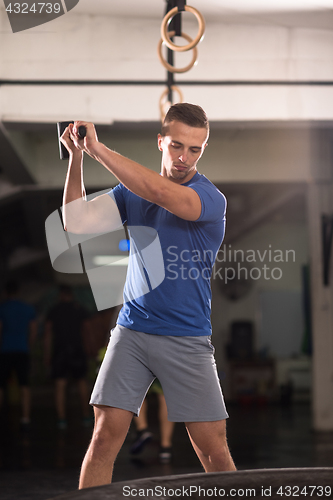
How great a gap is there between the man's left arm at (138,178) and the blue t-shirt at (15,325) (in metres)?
4.41

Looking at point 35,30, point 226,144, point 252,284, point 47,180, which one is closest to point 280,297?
point 252,284

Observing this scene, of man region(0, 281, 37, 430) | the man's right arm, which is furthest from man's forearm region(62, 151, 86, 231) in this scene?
man region(0, 281, 37, 430)

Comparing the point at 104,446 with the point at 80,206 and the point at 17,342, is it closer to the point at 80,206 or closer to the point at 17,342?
the point at 80,206

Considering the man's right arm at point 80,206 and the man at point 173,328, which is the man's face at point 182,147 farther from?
the man's right arm at point 80,206

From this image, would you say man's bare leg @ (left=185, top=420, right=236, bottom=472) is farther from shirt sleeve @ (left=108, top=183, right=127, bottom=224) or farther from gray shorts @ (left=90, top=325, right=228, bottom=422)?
shirt sleeve @ (left=108, top=183, right=127, bottom=224)

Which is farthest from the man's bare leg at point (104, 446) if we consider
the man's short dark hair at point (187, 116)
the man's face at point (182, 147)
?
the man's short dark hair at point (187, 116)

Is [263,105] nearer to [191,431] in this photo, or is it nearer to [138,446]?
[138,446]

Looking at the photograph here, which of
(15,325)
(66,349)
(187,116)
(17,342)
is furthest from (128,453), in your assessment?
(187,116)

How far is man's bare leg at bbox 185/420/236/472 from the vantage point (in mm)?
1547

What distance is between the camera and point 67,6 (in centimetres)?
357

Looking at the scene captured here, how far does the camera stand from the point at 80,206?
1621 mm

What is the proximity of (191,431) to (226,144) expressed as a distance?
14.5 ft

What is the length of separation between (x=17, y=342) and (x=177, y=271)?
4.35m

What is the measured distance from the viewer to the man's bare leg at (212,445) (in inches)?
60.9
